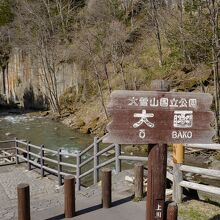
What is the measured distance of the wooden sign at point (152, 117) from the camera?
407cm

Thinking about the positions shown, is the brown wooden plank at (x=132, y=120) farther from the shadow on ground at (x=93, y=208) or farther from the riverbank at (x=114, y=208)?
the shadow on ground at (x=93, y=208)

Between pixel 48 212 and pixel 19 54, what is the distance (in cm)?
3562

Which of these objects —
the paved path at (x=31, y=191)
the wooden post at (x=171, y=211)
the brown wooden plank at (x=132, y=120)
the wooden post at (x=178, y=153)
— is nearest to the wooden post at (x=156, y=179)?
the wooden post at (x=171, y=211)

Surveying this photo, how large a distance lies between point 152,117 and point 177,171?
251 cm

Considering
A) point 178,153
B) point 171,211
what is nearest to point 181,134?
point 171,211

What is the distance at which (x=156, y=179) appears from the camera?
4.30 meters

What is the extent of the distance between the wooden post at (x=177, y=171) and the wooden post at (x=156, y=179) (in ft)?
6.13

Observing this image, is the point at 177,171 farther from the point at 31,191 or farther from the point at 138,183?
the point at 31,191

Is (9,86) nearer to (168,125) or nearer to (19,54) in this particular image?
(19,54)

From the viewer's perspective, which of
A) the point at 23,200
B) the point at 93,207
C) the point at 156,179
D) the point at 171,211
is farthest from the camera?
the point at 93,207

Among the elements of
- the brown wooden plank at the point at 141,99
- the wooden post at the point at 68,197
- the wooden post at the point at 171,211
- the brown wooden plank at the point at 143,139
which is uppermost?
the brown wooden plank at the point at 141,99

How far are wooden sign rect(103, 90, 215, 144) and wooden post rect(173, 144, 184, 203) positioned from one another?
1.98 m

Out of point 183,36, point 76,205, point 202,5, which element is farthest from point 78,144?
point 76,205

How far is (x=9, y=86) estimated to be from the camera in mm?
41250
